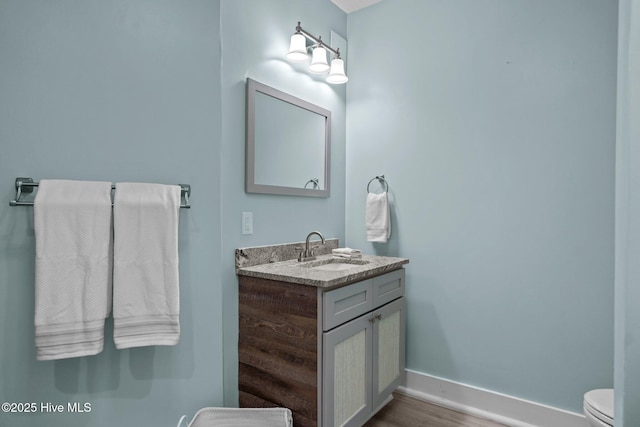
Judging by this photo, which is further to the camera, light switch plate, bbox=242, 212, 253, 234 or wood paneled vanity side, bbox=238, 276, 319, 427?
light switch plate, bbox=242, 212, 253, 234

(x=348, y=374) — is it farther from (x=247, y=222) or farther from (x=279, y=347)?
(x=247, y=222)

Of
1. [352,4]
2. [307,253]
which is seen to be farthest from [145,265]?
[352,4]

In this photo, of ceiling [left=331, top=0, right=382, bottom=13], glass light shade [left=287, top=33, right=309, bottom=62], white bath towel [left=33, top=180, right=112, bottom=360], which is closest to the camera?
white bath towel [left=33, top=180, right=112, bottom=360]

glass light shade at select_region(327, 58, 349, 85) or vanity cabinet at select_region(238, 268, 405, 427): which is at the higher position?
glass light shade at select_region(327, 58, 349, 85)

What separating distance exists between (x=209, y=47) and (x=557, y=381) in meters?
2.54

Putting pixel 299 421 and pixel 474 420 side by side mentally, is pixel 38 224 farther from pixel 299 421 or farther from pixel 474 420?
pixel 474 420

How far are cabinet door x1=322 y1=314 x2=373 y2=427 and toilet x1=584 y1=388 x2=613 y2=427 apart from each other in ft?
A: 3.19

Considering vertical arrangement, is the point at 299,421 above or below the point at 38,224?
below

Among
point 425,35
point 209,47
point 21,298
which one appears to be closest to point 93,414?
point 21,298

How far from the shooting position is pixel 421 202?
239 cm

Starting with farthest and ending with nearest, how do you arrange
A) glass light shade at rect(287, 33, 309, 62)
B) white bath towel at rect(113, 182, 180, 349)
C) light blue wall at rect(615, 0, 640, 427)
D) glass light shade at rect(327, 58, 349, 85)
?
1. glass light shade at rect(327, 58, 349, 85)
2. glass light shade at rect(287, 33, 309, 62)
3. white bath towel at rect(113, 182, 180, 349)
4. light blue wall at rect(615, 0, 640, 427)

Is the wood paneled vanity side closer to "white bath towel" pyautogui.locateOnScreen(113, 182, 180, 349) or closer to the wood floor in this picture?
"white bath towel" pyautogui.locateOnScreen(113, 182, 180, 349)

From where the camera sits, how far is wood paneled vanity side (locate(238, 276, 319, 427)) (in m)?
1.59

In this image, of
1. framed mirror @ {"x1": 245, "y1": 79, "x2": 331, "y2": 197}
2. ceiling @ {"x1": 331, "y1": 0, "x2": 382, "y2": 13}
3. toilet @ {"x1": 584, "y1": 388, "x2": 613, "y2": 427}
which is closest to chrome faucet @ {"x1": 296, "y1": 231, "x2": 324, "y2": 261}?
framed mirror @ {"x1": 245, "y1": 79, "x2": 331, "y2": 197}
